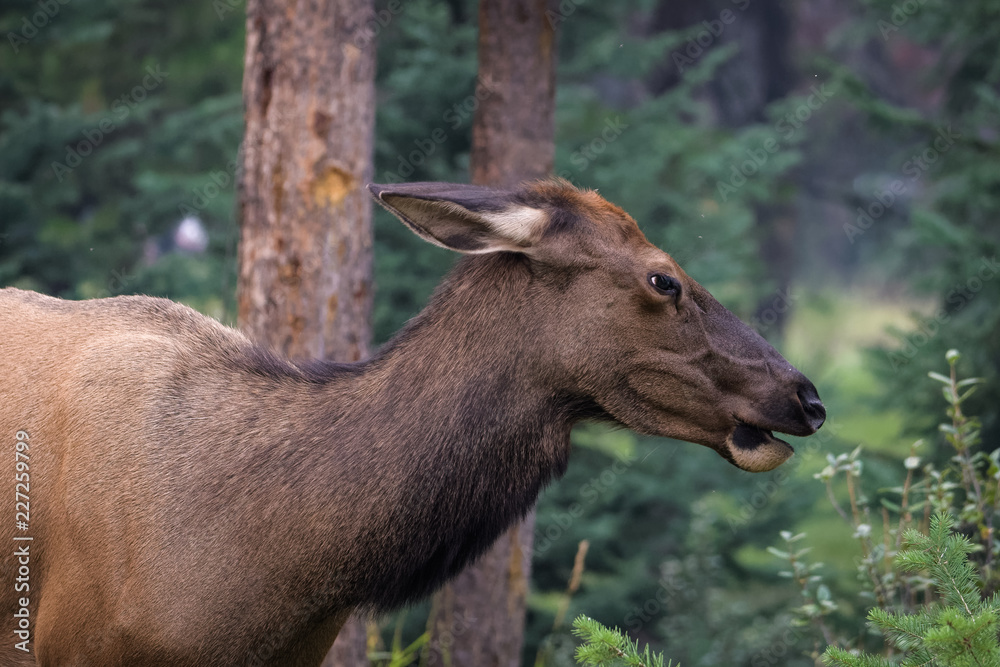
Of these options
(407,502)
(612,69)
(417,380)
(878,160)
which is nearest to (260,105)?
(417,380)

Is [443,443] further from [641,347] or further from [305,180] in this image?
[305,180]

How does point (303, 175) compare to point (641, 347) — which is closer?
point (641, 347)

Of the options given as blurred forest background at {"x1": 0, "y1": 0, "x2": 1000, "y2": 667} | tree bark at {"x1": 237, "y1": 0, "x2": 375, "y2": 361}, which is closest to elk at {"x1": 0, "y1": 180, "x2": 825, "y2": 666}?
tree bark at {"x1": 237, "y1": 0, "x2": 375, "y2": 361}

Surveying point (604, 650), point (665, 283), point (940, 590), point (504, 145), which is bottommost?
point (604, 650)

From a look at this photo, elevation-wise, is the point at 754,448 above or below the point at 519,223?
below

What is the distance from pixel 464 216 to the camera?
2.90 meters

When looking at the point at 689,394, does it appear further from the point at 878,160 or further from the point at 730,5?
the point at 878,160

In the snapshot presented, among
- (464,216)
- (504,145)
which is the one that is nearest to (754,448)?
(464,216)

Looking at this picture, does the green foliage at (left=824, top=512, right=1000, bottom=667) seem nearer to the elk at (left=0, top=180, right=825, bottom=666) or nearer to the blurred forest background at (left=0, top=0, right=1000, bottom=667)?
the elk at (left=0, top=180, right=825, bottom=666)

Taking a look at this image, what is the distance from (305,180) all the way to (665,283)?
7.41ft

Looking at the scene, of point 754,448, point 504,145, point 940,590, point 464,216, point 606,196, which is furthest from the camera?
point 606,196

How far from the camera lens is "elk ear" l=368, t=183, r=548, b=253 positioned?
2.85 m

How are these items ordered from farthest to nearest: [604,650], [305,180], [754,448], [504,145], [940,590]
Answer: [504,145] → [305,180] → [754,448] → [940,590] → [604,650]

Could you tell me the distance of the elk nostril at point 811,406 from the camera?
306cm
